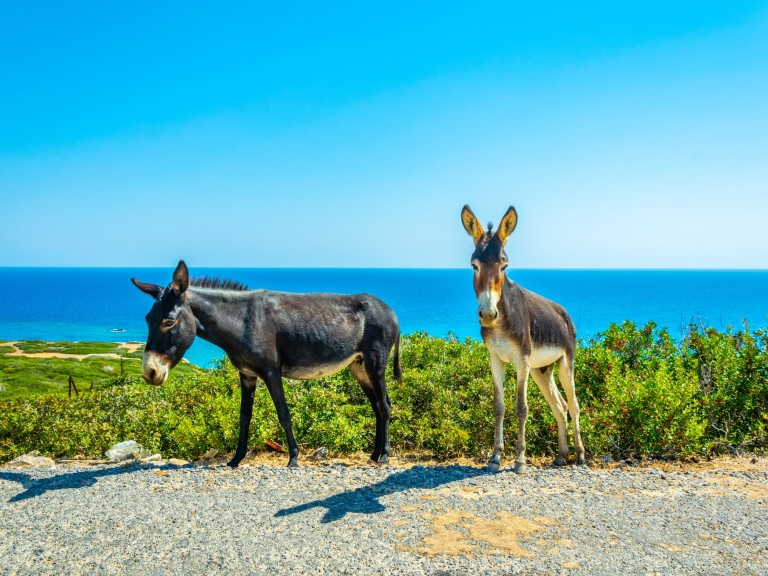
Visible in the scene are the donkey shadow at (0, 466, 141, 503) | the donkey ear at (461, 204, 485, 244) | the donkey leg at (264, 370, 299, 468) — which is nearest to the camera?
the donkey shadow at (0, 466, 141, 503)

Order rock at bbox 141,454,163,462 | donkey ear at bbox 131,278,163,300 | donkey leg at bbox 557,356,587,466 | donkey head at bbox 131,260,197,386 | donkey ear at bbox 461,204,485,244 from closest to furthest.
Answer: donkey ear at bbox 461,204,485,244, donkey head at bbox 131,260,197,386, donkey ear at bbox 131,278,163,300, donkey leg at bbox 557,356,587,466, rock at bbox 141,454,163,462

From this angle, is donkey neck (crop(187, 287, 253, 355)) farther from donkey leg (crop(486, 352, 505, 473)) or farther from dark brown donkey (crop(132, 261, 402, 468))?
donkey leg (crop(486, 352, 505, 473))

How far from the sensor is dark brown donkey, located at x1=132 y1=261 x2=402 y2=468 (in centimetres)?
807

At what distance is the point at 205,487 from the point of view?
7586 mm

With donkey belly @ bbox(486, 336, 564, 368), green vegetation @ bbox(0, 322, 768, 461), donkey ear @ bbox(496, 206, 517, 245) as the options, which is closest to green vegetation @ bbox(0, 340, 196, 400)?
green vegetation @ bbox(0, 322, 768, 461)

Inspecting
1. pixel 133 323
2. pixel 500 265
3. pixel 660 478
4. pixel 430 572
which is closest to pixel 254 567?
pixel 430 572

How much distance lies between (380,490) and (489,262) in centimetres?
324

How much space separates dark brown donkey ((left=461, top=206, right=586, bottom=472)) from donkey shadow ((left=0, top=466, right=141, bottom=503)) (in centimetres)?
552

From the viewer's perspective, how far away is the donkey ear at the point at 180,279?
793cm

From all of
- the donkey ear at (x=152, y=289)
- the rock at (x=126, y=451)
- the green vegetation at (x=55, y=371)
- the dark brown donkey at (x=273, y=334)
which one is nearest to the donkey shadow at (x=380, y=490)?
the dark brown donkey at (x=273, y=334)

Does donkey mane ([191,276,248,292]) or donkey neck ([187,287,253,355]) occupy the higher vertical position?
donkey mane ([191,276,248,292])

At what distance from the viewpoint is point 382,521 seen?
635cm

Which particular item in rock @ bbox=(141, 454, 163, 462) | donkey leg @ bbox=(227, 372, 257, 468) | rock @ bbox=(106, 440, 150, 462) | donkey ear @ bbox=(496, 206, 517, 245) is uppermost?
donkey ear @ bbox=(496, 206, 517, 245)

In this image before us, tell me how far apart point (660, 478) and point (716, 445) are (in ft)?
9.68
